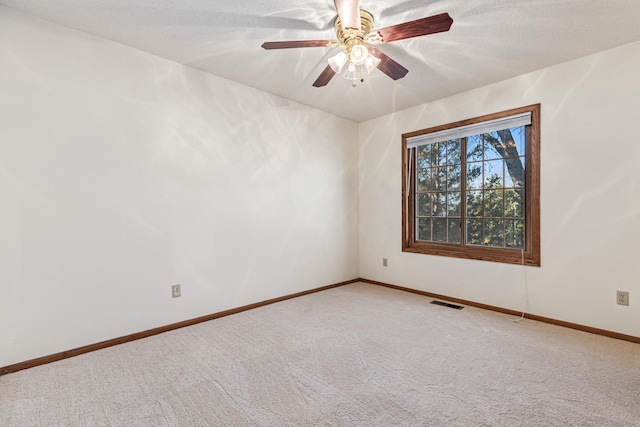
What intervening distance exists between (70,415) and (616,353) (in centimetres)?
349

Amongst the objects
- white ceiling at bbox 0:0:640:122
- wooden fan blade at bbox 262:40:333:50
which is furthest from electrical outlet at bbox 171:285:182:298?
wooden fan blade at bbox 262:40:333:50

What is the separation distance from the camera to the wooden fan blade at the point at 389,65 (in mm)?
2090

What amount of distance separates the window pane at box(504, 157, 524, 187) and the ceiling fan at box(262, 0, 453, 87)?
1761 millimetres

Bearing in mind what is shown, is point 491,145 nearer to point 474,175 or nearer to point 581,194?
point 474,175

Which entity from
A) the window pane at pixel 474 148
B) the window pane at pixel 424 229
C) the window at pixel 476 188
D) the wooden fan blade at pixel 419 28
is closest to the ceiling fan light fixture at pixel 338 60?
the wooden fan blade at pixel 419 28

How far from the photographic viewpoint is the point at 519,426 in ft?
4.93

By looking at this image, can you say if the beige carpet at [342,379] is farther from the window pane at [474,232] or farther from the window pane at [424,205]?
the window pane at [424,205]

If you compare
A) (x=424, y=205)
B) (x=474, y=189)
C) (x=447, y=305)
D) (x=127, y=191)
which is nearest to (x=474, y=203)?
(x=474, y=189)

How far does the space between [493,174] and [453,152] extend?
0.54 meters

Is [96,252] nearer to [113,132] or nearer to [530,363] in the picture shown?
[113,132]

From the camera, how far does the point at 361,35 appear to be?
1903 mm

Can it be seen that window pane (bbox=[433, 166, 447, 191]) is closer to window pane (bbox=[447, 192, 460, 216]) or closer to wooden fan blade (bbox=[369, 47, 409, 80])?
window pane (bbox=[447, 192, 460, 216])

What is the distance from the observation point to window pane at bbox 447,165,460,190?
3.65 m

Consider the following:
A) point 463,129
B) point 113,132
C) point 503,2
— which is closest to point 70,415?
point 113,132
